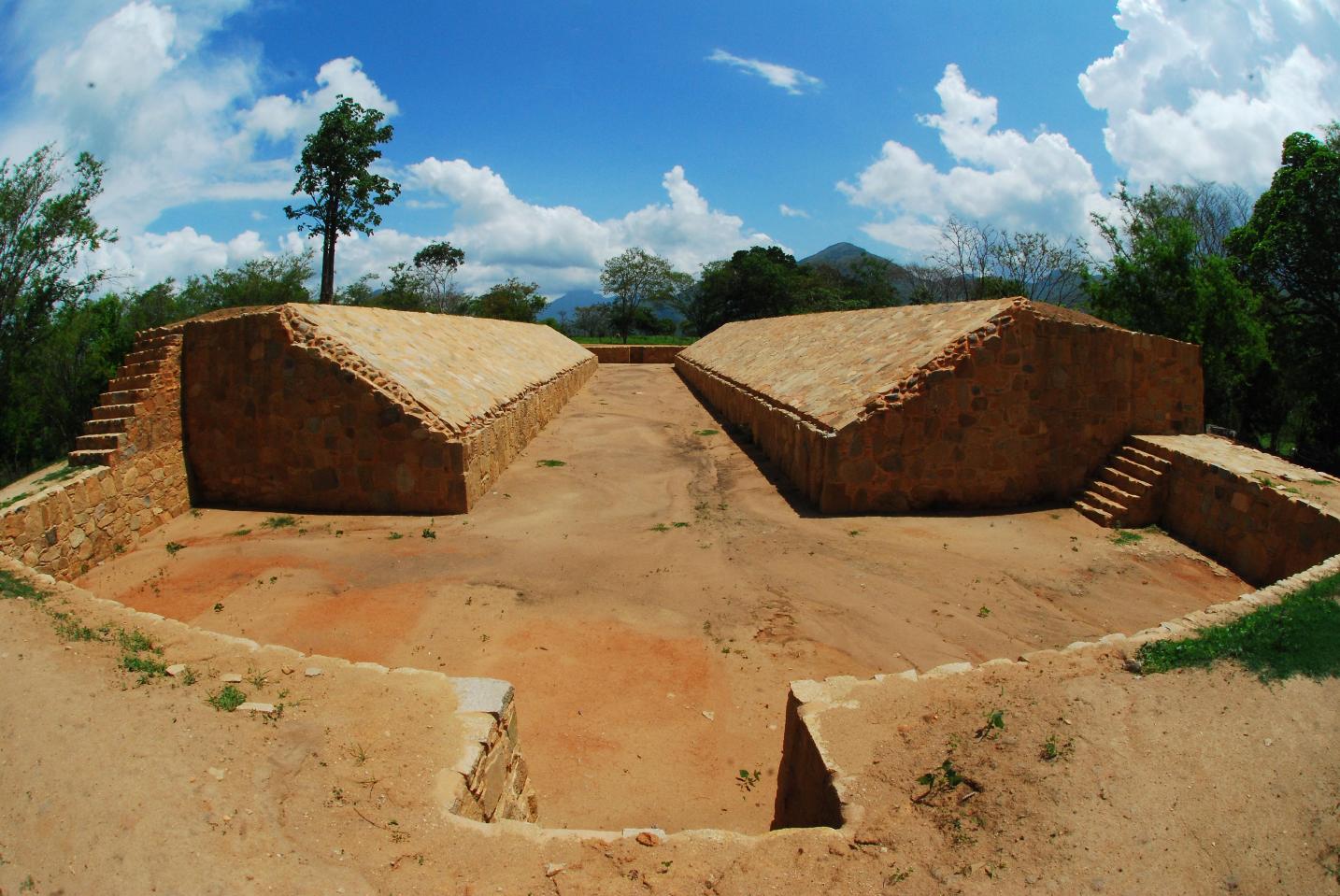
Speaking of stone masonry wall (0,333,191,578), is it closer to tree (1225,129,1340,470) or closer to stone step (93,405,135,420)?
stone step (93,405,135,420)

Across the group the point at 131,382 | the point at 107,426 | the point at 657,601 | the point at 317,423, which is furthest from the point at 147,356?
the point at 657,601

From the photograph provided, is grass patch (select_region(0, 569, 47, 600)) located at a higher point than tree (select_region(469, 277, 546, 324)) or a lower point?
lower

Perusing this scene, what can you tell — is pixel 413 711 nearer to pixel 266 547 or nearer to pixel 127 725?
pixel 127 725

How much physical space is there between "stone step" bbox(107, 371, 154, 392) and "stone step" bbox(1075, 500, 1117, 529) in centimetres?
1291

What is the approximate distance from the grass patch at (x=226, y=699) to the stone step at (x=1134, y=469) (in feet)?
34.8

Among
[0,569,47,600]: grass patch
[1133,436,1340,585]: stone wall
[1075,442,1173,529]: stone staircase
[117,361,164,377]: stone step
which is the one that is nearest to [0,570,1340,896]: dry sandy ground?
[0,569,47,600]: grass patch

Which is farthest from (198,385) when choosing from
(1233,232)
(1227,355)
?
(1233,232)

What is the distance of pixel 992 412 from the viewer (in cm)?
1045

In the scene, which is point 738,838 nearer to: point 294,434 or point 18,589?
point 18,589

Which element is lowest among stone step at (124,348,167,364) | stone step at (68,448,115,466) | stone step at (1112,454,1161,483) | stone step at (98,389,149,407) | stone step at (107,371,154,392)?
stone step at (1112,454,1161,483)

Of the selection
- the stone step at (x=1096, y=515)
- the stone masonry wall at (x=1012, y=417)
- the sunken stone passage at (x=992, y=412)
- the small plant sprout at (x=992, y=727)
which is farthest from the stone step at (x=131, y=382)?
the stone step at (x=1096, y=515)

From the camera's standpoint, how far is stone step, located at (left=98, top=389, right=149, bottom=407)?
32.7ft

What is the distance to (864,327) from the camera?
1577cm

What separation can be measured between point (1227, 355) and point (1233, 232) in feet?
11.6
